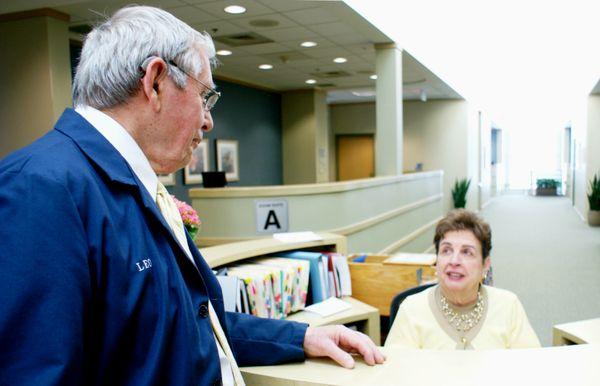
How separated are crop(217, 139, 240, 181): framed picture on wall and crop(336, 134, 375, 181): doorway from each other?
17.2ft

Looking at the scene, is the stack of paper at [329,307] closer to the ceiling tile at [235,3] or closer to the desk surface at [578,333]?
the desk surface at [578,333]

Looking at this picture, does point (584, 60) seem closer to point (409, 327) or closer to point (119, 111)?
point (409, 327)

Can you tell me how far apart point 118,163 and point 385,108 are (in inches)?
256

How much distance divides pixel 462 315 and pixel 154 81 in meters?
1.66

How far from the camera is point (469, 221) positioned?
7.87 ft

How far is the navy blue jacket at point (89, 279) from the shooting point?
2.46 ft

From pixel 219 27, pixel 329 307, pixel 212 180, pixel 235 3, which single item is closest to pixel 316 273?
pixel 329 307

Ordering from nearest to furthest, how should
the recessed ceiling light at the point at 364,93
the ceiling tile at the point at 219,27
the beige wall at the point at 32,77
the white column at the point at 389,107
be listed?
1. the beige wall at the point at 32,77
2. the ceiling tile at the point at 219,27
3. the white column at the point at 389,107
4. the recessed ceiling light at the point at 364,93

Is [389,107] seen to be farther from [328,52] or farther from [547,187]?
[547,187]

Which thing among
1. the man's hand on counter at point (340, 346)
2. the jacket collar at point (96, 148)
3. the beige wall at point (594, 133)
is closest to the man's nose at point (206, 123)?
the jacket collar at point (96, 148)

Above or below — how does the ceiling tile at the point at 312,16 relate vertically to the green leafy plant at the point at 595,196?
above

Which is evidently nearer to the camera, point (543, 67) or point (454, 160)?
point (543, 67)

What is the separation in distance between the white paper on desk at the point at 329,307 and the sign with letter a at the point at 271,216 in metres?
2.12

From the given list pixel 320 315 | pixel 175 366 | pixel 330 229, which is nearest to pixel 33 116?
pixel 330 229
